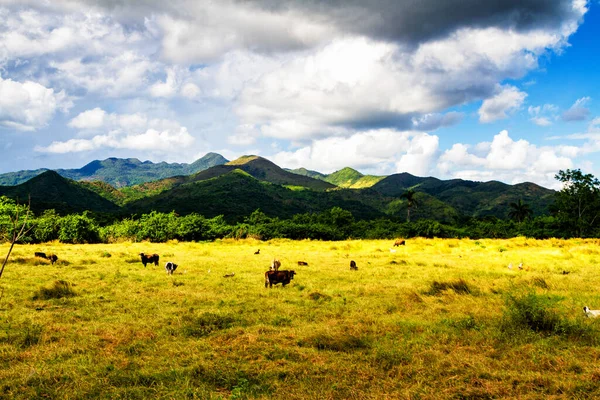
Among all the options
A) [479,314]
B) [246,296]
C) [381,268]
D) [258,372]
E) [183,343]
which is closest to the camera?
[258,372]

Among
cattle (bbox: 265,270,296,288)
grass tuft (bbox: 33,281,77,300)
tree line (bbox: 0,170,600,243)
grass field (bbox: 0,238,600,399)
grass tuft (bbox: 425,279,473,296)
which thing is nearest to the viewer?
grass field (bbox: 0,238,600,399)

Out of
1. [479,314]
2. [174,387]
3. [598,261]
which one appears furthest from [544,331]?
[598,261]

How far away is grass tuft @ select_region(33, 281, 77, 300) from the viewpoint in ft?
45.2

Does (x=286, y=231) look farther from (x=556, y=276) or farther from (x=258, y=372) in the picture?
(x=258, y=372)

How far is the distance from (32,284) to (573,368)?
20349 millimetres

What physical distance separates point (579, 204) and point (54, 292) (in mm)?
68355

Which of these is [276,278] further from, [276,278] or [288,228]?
[288,228]

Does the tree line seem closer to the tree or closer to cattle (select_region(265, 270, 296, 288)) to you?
the tree

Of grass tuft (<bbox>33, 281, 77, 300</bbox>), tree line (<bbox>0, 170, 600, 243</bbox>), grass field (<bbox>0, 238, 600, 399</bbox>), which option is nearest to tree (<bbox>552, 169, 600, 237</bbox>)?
tree line (<bbox>0, 170, 600, 243</bbox>)

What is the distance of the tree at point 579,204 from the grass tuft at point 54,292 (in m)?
65.2

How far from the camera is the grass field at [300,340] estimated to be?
6.50m

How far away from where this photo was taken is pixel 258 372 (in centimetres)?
711

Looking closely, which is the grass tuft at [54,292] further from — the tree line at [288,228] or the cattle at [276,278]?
the tree line at [288,228]

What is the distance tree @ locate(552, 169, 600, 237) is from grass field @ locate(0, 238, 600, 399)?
47086 millimetres
